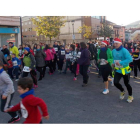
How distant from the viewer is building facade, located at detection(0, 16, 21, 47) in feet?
61.1

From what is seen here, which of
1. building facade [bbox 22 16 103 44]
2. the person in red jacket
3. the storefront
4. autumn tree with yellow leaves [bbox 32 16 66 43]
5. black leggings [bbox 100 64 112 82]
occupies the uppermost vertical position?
building facade [bbox 22 16 103 44]

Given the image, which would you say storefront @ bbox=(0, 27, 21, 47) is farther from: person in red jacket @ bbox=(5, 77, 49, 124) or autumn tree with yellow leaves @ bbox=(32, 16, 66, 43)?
person in red jacket @ bbox=(5, 77, 49, 124)

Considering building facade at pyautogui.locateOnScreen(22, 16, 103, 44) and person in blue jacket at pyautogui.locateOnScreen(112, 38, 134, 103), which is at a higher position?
building facade at pyautogui.locateOnScreen(22, 16, 103, 44)

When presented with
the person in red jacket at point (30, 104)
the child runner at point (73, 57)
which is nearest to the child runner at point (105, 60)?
the child runner at point (73, 57)

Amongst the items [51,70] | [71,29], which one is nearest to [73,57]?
[51,70]

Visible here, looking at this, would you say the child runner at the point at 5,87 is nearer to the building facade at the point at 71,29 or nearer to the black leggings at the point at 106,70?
the black leggings at the point at 106,70

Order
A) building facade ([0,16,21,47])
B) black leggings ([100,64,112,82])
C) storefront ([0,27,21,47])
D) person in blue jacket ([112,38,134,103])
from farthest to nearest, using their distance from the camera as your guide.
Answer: storefront ([0,27,21,47]) → building facade ([0,16,21,47]) → black leggings ([100,64,112,82]) → person in blue jacket ([112,38,134,103])

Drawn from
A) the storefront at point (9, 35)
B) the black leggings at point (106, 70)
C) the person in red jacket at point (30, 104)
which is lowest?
the person in red jacket at point (30, 104)

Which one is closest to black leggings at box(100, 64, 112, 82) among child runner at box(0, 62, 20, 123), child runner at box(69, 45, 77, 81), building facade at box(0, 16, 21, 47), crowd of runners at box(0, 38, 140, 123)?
crowd of runners at box(0, 38, 140, 123)

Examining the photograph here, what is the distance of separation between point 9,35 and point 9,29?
0.81 metres

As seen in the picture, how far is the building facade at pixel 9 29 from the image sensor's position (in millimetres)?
18636

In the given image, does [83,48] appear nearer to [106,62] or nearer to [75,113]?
[106,62]

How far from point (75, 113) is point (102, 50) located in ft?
8.46

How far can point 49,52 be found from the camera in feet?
32.1
